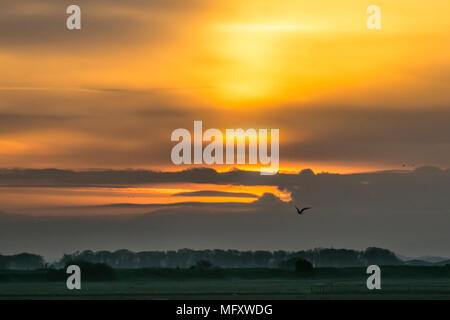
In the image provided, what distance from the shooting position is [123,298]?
12244 centimetres
